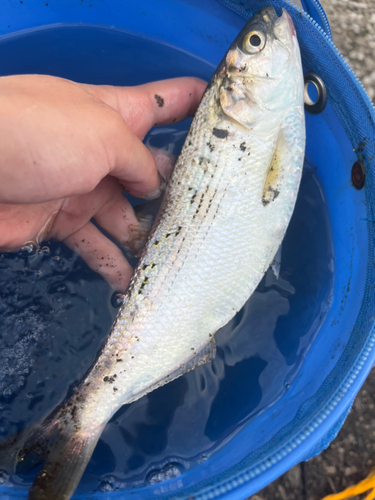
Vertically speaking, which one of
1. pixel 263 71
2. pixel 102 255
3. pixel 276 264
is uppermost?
pixel 263 71

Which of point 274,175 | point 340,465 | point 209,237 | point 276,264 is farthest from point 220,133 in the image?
point 340,465

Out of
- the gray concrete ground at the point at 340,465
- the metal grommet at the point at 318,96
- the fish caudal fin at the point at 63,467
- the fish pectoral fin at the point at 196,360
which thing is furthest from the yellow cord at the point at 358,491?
the metal grommet at the point at 318,96

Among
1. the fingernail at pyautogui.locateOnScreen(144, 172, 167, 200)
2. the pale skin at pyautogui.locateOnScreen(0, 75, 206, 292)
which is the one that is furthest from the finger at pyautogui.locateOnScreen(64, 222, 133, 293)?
the fingernail at pyautogui.locateOnScreen(144, 172, 167, 200)

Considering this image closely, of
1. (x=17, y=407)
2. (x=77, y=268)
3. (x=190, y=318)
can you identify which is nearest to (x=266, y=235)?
(x=190, y=318)

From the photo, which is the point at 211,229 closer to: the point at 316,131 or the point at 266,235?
the point at 266,235

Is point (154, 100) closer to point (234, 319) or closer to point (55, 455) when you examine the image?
point (234, 319)

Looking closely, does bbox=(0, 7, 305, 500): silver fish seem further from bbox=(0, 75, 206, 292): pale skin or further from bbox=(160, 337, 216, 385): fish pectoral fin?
bbox=(0, 75, 206, 292): pale skin

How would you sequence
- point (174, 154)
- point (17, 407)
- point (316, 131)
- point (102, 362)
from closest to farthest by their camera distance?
point (102, 362) < point (17, 407) < point (316, 131) < point (174, 154)
